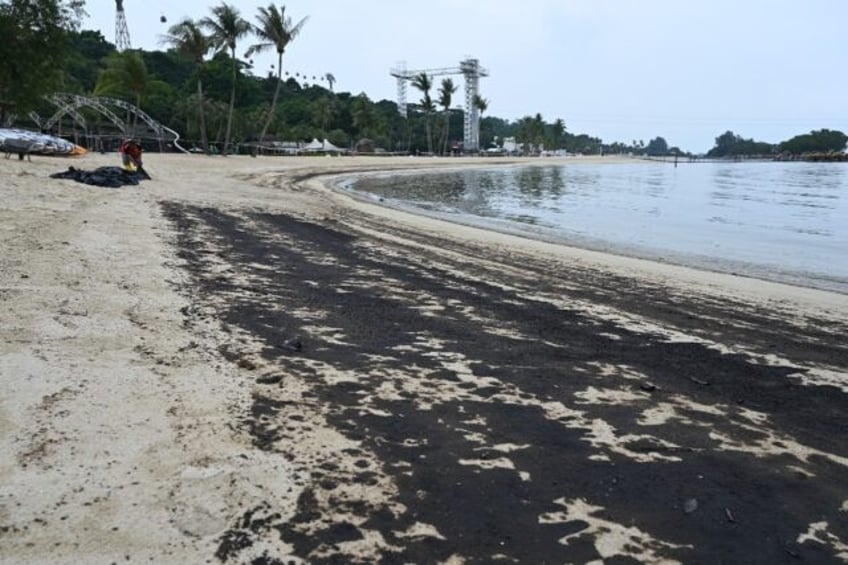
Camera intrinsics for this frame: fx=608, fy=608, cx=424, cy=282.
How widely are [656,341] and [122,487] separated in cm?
483

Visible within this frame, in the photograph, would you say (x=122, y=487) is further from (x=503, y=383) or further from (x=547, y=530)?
(x=503, y=383)

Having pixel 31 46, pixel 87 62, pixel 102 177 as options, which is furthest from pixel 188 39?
pixel 87 62

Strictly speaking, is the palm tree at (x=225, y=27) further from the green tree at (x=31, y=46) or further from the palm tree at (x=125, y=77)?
the green tree at (x=31, y=46)

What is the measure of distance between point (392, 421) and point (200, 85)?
47.9 m

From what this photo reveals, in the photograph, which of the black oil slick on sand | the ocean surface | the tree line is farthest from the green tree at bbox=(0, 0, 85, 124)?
the black oil slick on sand

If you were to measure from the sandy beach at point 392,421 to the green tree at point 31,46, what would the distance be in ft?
55.3

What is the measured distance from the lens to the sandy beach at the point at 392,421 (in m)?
2.54

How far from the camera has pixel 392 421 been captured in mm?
3607

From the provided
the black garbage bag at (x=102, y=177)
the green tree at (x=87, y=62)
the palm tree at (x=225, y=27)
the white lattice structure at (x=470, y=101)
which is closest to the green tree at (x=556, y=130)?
the white lattice structure at (x=470, y=101)

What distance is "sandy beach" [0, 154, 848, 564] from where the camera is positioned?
2541mm

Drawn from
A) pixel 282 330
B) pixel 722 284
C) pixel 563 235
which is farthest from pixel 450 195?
pixel 282 330

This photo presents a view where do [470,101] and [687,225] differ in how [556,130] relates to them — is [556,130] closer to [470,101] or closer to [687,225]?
[470,101]

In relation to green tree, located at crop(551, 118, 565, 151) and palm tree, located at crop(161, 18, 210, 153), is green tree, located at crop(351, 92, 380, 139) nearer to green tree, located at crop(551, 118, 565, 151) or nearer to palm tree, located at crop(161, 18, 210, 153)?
palm tree, located at crop(161, 18, 210, 153)

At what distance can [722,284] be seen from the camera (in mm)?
10328
